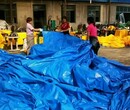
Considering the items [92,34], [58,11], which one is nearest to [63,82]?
[92,34]

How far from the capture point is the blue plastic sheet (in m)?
5.11

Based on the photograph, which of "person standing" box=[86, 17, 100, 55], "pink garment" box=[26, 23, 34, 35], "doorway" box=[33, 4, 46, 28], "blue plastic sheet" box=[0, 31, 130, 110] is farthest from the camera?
"doorway" box=[33, 4, 46, 28]

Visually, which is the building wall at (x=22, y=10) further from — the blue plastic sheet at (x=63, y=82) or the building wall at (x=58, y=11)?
the blue plastic sheet at (x=63, y=82)

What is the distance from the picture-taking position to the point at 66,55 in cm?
666

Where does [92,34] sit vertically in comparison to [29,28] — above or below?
below

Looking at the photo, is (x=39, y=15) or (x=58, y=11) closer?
(x=39, y=15)

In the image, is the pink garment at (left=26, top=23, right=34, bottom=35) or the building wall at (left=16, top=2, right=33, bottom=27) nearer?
the pink garment at (left=26, top=23, right=34, bottom=35)

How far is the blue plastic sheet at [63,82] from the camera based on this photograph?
5.11 meters

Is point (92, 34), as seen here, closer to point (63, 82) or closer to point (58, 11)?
point (63, 82)

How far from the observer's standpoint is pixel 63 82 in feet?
19.1

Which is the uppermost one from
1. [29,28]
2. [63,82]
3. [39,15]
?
[39,15]

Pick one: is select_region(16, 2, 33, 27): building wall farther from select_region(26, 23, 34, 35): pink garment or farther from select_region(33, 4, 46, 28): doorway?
select_region(26, 23, 34, 35): pink garment

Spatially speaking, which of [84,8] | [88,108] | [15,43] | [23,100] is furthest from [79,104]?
[84,8]

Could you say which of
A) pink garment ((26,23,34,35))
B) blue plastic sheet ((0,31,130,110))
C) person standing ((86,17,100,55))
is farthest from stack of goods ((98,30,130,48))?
blue plastic sheet ((0,31,130,110))
